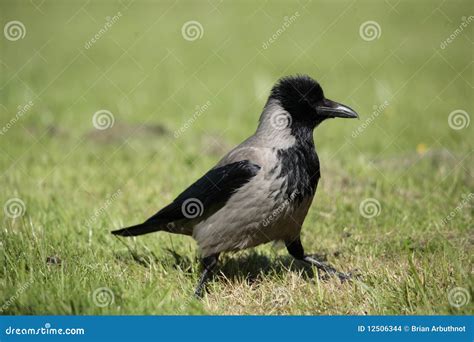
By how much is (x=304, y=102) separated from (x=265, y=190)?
2.64ft

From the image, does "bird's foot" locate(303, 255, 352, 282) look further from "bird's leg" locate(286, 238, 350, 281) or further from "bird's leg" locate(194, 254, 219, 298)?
"bird's leg" locate(194, 254, 219, 298)

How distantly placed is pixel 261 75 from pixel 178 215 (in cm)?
841

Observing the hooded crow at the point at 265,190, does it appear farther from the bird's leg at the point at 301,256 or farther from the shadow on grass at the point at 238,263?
the shadow on grass at the point at 238,263

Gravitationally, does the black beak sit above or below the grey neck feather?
above

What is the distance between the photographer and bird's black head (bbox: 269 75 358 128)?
451 cm

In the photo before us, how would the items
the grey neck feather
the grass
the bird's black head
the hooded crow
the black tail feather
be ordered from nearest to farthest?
the grass, the hooded crow, the grey neck feather, the bird's black head, the black tail feather

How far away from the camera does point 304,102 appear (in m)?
4.52

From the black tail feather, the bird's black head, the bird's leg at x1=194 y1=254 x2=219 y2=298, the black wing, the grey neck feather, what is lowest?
the black tail feather

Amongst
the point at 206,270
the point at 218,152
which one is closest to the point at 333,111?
the point at 206,270

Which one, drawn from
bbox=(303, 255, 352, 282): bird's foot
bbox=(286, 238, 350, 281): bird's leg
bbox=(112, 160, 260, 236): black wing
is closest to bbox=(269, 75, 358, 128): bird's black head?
bbox=(112, 160, 260, 236): black wing

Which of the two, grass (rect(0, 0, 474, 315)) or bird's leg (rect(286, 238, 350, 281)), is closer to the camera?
grass (rect(0, 0, 474, 315))

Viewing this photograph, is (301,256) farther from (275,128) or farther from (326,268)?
(275,128)

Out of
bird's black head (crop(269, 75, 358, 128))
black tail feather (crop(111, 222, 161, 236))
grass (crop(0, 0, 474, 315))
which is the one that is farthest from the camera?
black tail feather (crop(111, 222, 161, 236))

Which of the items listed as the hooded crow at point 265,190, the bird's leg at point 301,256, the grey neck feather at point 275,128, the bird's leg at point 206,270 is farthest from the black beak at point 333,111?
the bird's leg at point 206,270
